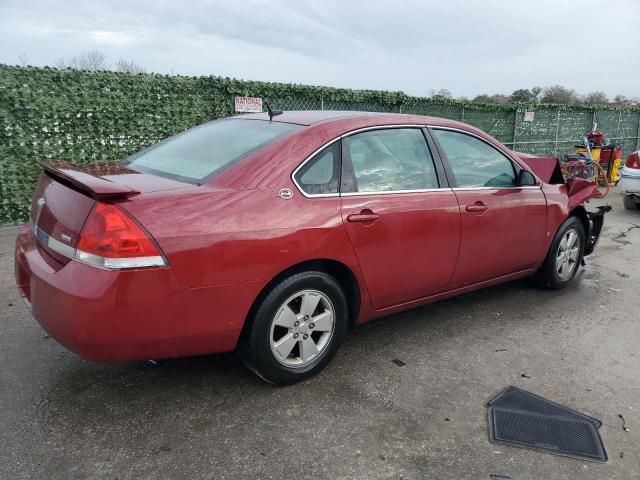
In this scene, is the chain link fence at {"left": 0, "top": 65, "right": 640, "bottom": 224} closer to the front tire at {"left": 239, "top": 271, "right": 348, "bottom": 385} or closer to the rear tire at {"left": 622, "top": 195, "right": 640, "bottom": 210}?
the rear tire at {"left": 622, "top": 195, "right": 640, "bottom": 210}

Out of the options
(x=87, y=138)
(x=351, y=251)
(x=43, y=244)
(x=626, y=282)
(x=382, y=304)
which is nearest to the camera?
(x=43, y=244)

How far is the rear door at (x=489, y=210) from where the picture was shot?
3699mm

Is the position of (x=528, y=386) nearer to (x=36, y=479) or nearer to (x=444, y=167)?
(x=444, y=167)

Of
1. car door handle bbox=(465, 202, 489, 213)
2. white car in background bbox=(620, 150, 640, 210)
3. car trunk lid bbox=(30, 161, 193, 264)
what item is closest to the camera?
car trunk lid bbox=(30, 161, 193, 264)

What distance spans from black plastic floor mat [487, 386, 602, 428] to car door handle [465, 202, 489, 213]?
4.06 ft

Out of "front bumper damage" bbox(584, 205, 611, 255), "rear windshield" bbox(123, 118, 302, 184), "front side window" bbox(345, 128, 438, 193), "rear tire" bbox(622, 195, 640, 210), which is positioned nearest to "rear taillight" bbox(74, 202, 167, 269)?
"rear windshield" bbox(123, 118, 302, 184)

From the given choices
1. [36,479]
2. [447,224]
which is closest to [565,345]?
[447,224]

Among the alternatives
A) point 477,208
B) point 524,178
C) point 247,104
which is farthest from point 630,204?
point 477,208

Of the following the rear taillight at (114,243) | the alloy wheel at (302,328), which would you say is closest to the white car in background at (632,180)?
the alloy wheel at (302,328)

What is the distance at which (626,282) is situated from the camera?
16.7ft

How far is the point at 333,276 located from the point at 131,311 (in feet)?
3.96

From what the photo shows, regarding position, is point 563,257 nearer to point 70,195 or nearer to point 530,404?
point 530,404

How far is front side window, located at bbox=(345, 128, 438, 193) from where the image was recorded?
321 centimetres

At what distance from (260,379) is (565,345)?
2.14 meters
